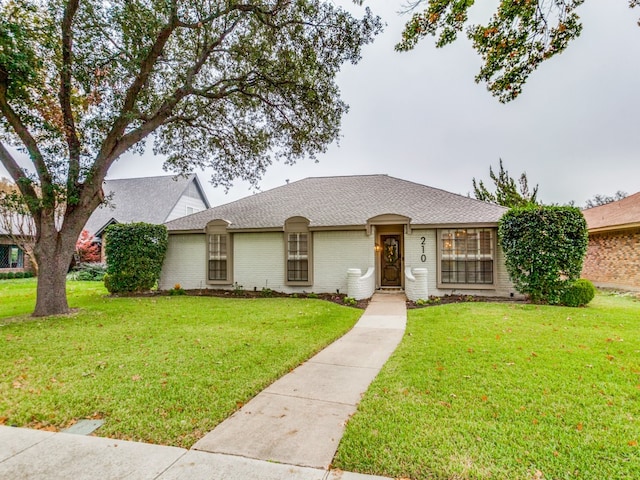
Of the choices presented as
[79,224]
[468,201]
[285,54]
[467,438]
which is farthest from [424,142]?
[467,438]

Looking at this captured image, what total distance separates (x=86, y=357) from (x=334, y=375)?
4091mm

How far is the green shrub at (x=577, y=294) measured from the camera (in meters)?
9.37

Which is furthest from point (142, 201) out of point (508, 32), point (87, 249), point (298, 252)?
point (508, 32)

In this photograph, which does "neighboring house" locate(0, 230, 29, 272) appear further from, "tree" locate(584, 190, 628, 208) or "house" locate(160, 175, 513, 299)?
"tree" locate(584, 190, 628, 208)

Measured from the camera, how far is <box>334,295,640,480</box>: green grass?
8.40 feet

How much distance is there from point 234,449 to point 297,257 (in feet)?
32.8

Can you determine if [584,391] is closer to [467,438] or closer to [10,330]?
[467,438]

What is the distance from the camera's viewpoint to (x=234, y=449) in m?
2.81

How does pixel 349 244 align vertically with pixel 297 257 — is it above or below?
above

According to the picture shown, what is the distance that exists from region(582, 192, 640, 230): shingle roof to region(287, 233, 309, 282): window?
1286cm

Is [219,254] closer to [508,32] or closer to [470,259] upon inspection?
[470,259]

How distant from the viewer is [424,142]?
20.7m

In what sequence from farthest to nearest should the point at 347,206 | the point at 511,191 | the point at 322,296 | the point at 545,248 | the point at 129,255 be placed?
1. the point at 511,191
2. the point at 347,206
3. the point at 129,255
4. the point at 322,296
5. the point at 545,248

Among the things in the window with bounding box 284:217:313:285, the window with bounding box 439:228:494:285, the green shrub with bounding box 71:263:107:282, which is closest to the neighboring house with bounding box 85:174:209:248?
the green shrub with bounding box 71:263:107:282
